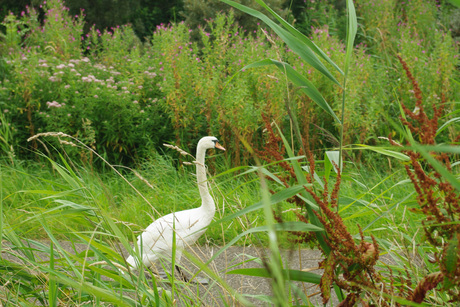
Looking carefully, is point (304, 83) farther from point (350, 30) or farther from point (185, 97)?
point (185, 97)

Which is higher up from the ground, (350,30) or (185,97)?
(350,30)

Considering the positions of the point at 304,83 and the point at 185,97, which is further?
the point at 185,97

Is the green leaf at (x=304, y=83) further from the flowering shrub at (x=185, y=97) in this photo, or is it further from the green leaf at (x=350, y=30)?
the flowering shrub at (x=185, y=97)

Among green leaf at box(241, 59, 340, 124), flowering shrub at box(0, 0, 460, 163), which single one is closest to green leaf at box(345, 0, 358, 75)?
green leaf at box(241, 59, 340, 124)

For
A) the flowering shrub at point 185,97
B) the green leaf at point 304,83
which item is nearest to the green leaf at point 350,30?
the green leaf at point 304,83

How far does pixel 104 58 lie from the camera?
6.66 metres

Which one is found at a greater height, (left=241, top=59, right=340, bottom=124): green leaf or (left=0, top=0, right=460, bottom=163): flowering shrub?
(left=241, top=59, right=340, bottom=124): green leaf

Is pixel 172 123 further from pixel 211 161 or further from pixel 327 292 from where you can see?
pixel 327 292

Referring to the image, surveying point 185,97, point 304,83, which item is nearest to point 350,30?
point 304,83

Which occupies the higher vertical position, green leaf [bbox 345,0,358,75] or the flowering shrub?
green leaf [bbox 345,0,358,75]

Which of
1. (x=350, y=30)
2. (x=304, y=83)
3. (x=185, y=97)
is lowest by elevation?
(x=185, y=97)

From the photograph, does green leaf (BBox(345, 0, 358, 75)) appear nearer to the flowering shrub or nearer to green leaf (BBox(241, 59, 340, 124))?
green leaf (BBox(241, 59, 340, 124))

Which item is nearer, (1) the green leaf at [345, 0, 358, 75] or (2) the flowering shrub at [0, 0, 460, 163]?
(1) the green leaf at [345, 0, 358, 75]

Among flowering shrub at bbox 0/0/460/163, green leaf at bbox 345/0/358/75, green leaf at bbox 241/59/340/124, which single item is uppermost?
green leaf at bbox 345/0/358/75
